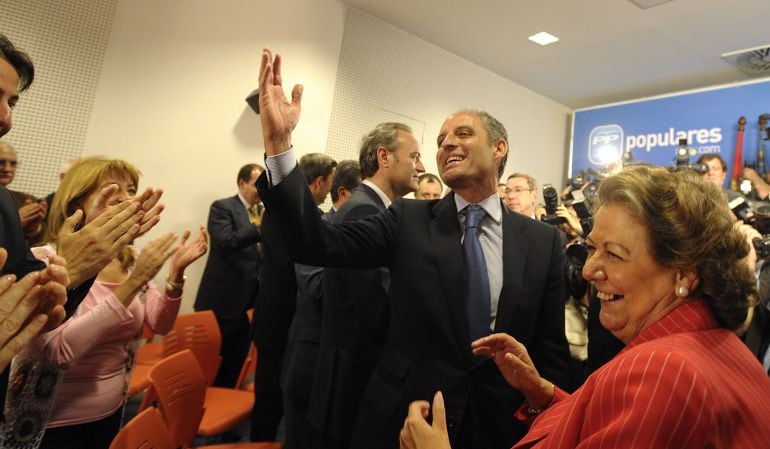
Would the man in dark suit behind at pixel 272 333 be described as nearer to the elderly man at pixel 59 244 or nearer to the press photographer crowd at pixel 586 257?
the elderly man at pixel 59 244

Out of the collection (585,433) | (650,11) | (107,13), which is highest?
(650,11)

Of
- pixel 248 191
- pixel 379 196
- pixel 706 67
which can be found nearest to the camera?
pixel 379 196

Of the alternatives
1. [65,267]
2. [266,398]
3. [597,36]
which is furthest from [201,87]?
[597,36]

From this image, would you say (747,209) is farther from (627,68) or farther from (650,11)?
(627,68)

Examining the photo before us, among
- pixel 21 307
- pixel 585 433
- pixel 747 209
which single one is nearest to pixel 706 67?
pixel 747 209

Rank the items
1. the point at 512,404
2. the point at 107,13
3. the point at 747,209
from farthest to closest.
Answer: the point at 107,13, the point at 747,209, the point at 512,404

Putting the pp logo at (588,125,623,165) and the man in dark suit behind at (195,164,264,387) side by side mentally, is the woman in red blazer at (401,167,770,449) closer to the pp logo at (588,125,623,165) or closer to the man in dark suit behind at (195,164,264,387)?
the man in dark suit behind at (195,164,264,387)

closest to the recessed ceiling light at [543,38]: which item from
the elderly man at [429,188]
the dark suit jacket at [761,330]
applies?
the elderly man at [429,188]

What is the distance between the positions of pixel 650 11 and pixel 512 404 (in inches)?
180

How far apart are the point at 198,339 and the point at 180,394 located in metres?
0.99

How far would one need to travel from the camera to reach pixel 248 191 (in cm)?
414

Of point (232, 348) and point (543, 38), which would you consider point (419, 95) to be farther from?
point (232, 348)

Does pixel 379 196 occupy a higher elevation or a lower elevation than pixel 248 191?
lower

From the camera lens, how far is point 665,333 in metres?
0.89
